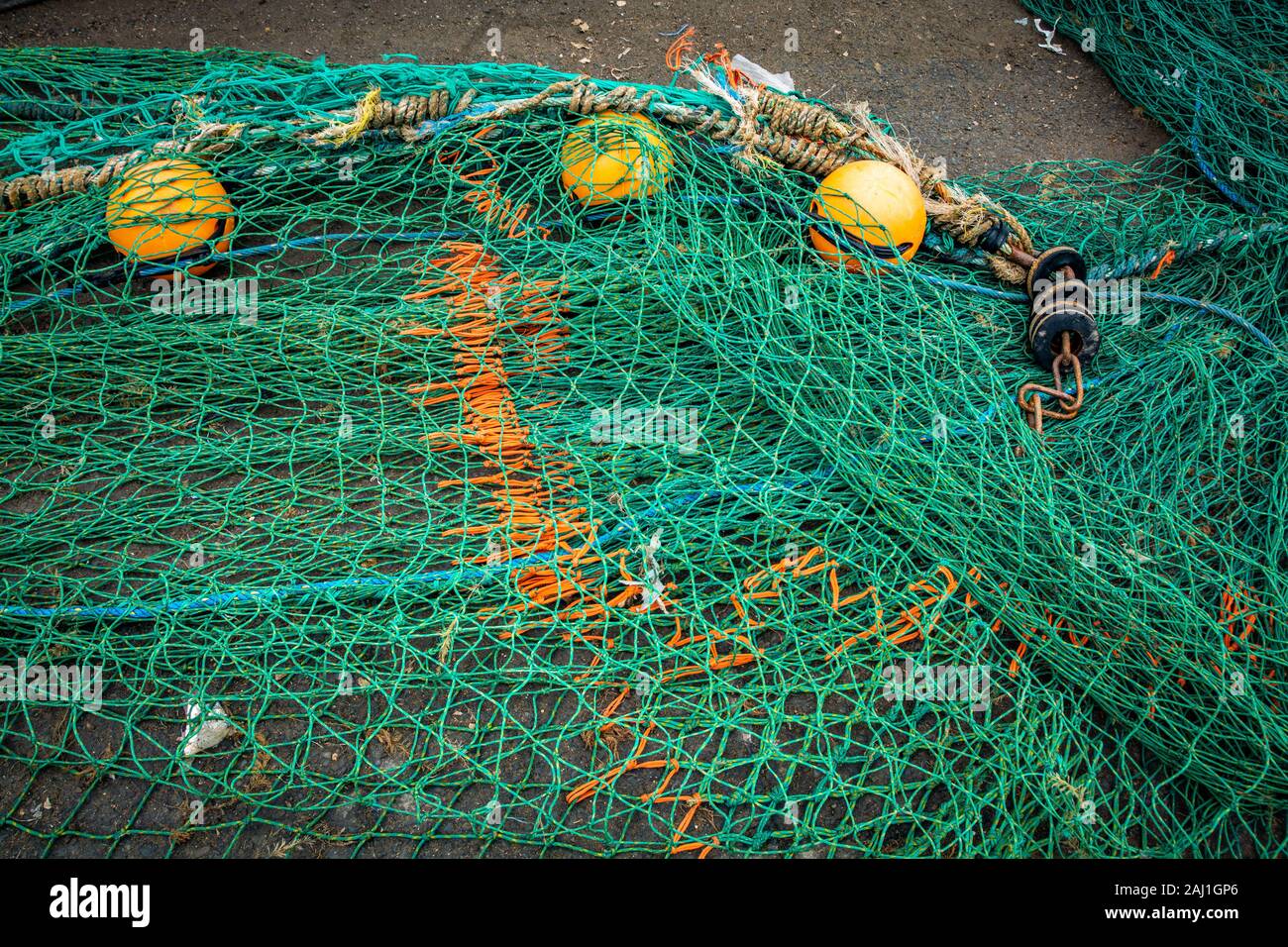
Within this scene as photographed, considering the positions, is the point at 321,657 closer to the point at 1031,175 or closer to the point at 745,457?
the point at 745,457

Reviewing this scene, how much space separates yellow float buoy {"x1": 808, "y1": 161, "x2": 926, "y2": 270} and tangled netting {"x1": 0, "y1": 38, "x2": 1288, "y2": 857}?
124 mm

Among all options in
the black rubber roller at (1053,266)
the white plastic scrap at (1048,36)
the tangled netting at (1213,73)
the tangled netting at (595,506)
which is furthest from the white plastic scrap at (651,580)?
the white plastic scrap at (1048,36)

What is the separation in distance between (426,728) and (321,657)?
0.44m

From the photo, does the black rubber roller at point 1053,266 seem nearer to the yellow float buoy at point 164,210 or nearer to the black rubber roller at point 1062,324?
the black rubber roller at point 1062,324

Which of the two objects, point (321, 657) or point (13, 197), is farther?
point (13, 197)

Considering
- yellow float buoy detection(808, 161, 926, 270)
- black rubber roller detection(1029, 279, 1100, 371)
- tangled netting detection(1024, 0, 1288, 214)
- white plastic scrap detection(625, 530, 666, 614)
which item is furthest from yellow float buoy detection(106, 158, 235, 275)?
tangled netting detection(1024, 0, 1288, 214)

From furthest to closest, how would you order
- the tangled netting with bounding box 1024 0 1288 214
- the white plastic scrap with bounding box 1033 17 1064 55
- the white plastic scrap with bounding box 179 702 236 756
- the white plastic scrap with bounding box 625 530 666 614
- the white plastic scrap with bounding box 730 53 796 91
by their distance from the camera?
1. the white plastic scrap with bounding box 1033 17 1064 55
2. the tangled netting with bounding box 1024 0 1288 214
3. the white plastic scrap with bounding box 730 53 796 91
4. the white plastic scrap with bounding box 625 530 666 614
5. the white plastic scrap with bounding box 179 702 236 756

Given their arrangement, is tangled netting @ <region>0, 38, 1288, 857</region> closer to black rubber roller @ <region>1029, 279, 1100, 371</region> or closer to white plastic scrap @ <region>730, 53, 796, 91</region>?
black rubber roller @ <region>1029, 279, 1100, 371</region>

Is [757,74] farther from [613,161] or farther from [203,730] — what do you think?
[203,730]

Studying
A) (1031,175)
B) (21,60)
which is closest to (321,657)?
(21,60)

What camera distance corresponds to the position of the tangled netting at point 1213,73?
14.8ft

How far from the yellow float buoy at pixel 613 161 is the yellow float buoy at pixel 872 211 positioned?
0.71m

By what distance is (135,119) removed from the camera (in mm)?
4020

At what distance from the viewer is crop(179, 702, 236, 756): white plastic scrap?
2814 mm
